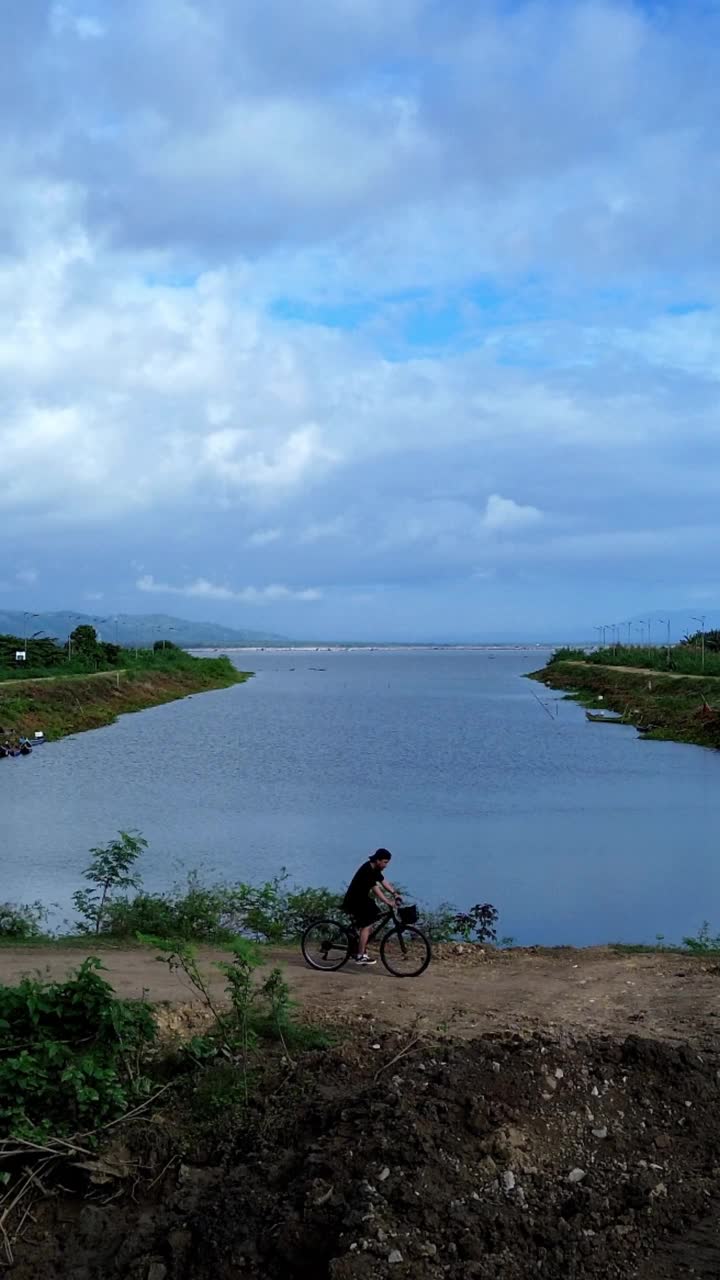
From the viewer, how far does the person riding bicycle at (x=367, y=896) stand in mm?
10781

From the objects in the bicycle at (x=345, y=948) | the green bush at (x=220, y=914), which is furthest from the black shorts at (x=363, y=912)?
the green bush at (x=220, y=914)

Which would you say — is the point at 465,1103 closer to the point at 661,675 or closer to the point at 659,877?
the point at 659,877

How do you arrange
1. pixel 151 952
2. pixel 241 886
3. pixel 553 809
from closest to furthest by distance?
pixel 151 952
pixel 241 886
pixel 553 809

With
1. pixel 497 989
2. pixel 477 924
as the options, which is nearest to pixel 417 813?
pixel 477 924

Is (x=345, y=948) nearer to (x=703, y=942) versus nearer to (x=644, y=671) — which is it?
(x=703, y=942)

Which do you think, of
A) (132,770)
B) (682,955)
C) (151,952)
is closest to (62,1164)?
(151,952)

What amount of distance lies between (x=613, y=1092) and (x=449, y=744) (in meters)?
33.2

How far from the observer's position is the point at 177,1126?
7445 millimetres

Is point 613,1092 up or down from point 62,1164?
up

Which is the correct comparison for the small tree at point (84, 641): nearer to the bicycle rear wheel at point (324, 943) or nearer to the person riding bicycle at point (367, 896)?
the bicycle rear wheel at point (324, 943)

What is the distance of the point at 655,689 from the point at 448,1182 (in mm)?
55715

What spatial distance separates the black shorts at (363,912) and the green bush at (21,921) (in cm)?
447

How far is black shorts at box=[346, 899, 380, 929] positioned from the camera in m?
11.0

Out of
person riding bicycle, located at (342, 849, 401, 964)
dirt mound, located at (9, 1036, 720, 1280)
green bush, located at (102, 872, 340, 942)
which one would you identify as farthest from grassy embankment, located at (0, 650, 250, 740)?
dirt mound, located at (9, 1036, 720, 1280)
